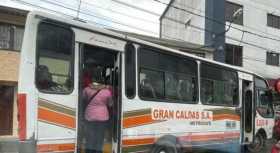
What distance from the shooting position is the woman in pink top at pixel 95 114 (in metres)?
10.3

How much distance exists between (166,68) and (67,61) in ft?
11.0

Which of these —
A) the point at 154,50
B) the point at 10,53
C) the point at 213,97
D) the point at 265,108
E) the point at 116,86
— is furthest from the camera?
the point at 10,53

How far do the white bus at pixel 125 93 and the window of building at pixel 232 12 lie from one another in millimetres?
25900

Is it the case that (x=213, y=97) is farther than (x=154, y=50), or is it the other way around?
(x=213, y=97)

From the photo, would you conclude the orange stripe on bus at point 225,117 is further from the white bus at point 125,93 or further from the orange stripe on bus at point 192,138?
the orange stripe on bus at point 192,138

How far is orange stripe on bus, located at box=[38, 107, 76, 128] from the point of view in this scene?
362 inches

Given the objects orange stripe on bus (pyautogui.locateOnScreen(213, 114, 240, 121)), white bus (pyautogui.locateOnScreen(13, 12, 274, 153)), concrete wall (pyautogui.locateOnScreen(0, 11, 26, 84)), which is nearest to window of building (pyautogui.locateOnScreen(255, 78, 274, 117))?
white bus (pyautogui.locateOnScreen(13, 12, 274, 153))

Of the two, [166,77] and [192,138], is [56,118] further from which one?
[192,138]

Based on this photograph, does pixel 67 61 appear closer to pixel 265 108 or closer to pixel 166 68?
pixel 166 68

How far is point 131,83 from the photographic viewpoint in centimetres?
1128

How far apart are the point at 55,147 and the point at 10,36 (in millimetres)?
16290

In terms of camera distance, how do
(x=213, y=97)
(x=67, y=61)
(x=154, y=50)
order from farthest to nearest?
(x=213, y=97) < (x=154, y=50) < (x=67, y=61)

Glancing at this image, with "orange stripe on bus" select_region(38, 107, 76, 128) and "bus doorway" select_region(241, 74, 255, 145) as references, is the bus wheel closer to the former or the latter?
"bus doorway" select_region(241, 74, 255, 145)

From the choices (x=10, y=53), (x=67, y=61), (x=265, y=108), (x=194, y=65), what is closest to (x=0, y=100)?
(x=10, y=53)
